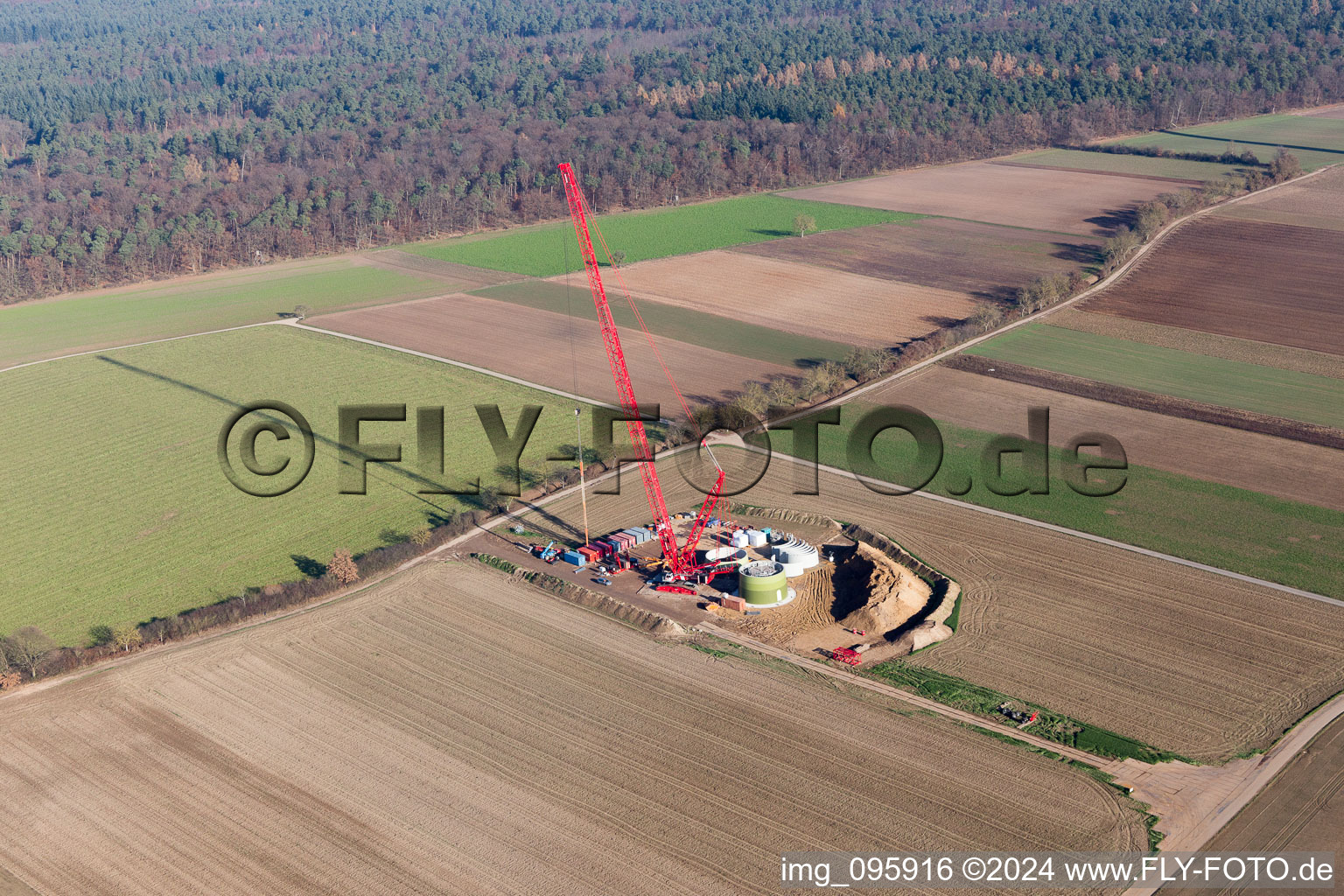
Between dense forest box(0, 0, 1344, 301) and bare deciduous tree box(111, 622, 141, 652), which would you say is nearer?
bare deciduous tree box(111, 622, 141, 652)

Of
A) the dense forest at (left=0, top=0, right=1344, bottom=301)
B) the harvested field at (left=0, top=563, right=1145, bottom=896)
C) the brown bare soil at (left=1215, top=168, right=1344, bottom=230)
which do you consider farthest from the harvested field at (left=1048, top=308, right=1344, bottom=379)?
the dense forest at (left=0, top=0, right=1344, bottom=301)

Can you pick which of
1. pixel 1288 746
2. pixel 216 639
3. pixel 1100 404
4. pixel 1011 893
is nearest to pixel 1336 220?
pixel 1100 404

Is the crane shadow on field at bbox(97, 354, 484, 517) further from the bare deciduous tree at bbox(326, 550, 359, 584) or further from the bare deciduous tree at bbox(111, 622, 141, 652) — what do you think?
the bare deciduous tree at bbox(111, 622, 141, 652)

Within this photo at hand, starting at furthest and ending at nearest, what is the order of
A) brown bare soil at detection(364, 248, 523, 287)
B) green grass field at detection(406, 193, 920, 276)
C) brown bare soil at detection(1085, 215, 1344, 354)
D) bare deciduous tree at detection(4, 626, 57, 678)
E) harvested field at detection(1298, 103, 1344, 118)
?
harvested field at detection(1298, 103, 1344, 118), green grass field at detection(406, 193, 920, 276), brown bare soil at detection(364, 248, 523, 287), brown bare soil at detection(1085, 215, 1344, 354), bare deciduous tree at detection(4, 626, 57, 678)

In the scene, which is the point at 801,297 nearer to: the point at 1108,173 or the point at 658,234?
the point at 658,234

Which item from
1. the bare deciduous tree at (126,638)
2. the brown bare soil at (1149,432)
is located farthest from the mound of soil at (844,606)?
the bare deciduous tree at (126,638)

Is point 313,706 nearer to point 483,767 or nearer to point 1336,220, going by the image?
point 483,767

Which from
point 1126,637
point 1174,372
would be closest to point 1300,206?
point 1174,372
